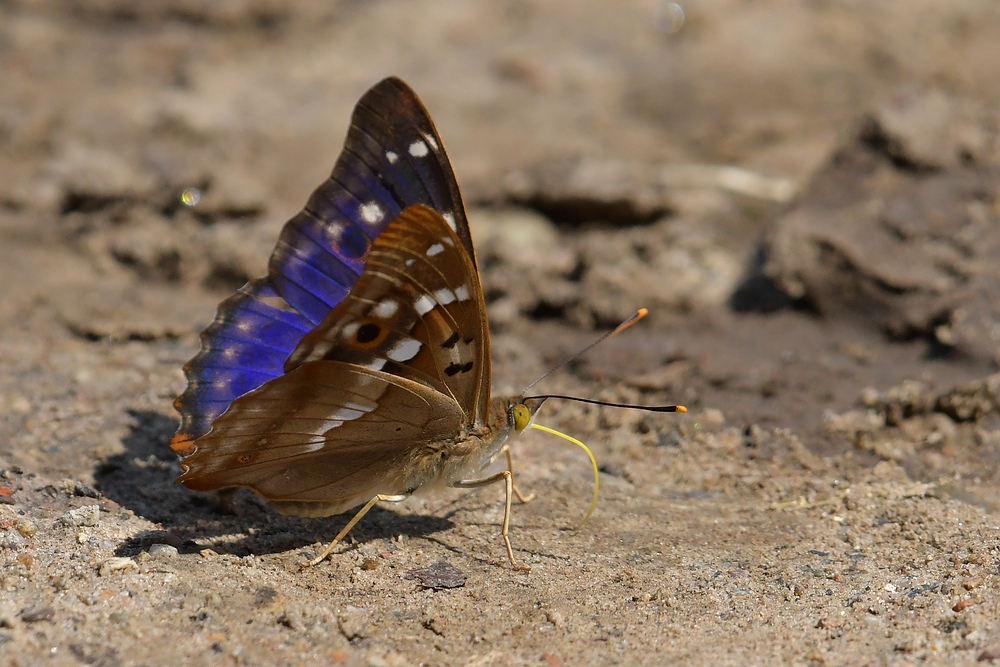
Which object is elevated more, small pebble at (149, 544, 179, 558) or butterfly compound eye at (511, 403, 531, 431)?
butterfly compound eye at (511, 403, 531, 431)

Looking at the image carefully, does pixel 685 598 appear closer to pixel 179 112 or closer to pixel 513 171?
pixel 513 171

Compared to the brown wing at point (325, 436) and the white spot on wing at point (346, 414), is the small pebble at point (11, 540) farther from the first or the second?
the white spot on wing at point (346, 414)

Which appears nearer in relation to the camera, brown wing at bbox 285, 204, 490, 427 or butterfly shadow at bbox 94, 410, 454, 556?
brown wing at bbox 285, 204, 490, 427

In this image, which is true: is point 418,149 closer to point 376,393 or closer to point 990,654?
point 376,393

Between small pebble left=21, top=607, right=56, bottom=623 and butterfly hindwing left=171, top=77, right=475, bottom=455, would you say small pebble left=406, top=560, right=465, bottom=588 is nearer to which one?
butterfly hindwing left=171, top=77, right=475, bottom=455

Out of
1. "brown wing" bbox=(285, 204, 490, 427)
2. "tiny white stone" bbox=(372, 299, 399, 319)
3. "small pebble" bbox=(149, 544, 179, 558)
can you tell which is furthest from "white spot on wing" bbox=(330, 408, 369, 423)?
"small pebble" bbox=(149, 544, 179, 558)

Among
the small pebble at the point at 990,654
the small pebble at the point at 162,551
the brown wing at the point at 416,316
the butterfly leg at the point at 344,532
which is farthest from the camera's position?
the butterfly leg at the point at 344,532

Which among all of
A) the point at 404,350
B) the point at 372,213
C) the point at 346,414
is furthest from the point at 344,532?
the point at 372,213

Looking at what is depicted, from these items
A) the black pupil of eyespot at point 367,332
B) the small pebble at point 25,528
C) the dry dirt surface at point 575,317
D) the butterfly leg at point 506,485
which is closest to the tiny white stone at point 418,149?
the black pupil of eyespot at point 367,332
